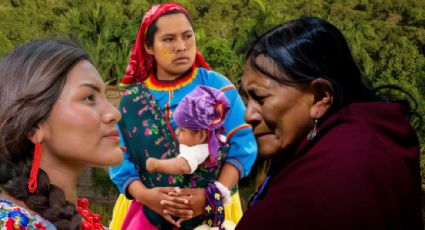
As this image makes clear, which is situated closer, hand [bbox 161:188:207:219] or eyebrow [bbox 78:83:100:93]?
eyebrow [bbox 78:83:100:93]

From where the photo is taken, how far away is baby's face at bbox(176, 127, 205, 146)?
9.03 feet

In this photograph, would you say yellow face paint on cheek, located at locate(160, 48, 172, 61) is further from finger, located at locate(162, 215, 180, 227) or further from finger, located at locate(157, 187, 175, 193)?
finger, located at locate(162, 215, 180, 227)

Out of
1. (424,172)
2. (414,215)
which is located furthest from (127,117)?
(424,172)

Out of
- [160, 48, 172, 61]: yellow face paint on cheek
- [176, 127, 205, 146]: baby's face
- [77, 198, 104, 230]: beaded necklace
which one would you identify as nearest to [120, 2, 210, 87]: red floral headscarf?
[160, 48, 172, 61]: yellow face paint on cheek

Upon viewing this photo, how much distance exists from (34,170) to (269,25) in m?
3.08

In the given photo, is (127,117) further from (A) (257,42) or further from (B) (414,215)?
(B) (414,215)

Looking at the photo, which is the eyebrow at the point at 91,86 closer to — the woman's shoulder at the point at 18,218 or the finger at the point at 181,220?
the woman's shoulder at the point at 18,218

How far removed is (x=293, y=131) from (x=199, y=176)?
48.8 inches

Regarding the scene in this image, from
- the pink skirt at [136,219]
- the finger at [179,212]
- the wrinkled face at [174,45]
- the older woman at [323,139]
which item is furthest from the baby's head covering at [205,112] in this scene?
the older woman at [323,139]

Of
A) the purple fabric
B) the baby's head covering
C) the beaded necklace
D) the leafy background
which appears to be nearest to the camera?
the purple fabric

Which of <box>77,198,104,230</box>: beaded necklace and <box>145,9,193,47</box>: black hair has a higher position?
<box>145,9,193,47</box>: black hair

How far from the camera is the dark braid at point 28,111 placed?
1564mm

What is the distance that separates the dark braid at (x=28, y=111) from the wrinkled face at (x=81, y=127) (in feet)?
0.09

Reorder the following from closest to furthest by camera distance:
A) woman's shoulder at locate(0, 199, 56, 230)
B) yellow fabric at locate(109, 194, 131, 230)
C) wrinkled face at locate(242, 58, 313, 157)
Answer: woman's shoulder at locate(0, 199, 56, 230) → wrinkled face at locate(242, 58, 313, 157) → yellow fabric at locate(109, 194, 131, 230)
